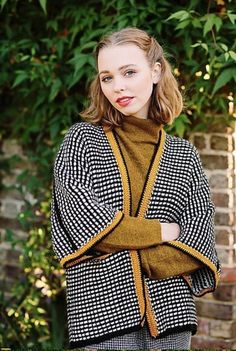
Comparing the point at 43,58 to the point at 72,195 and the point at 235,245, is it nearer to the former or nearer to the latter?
the point at 235,245

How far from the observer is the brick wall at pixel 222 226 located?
4.28 meters

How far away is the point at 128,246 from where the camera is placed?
2863 mm

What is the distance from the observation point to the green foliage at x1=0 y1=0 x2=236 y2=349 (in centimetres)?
405

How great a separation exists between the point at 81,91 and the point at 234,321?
4.82 ft

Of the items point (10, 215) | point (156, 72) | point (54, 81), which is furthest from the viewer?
point (10, 215)

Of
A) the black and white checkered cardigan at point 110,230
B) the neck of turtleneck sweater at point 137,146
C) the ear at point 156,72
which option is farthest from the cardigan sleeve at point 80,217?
the ear at point 156,72

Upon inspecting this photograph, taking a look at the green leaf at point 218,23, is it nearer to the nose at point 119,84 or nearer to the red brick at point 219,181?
the red brick at point 219,181

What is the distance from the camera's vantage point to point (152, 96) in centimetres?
316

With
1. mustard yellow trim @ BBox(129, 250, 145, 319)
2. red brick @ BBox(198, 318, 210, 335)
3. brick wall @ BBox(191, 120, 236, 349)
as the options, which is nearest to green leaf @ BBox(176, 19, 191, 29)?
brick wall @ BBox(191, 120, 236, 349)

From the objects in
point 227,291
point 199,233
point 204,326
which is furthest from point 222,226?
point 199,233

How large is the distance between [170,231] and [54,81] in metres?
1.67

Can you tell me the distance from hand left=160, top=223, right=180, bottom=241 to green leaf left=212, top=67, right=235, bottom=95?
107cm

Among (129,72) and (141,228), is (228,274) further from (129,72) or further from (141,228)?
(129,72)

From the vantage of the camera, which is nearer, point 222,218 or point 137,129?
point 137,129
